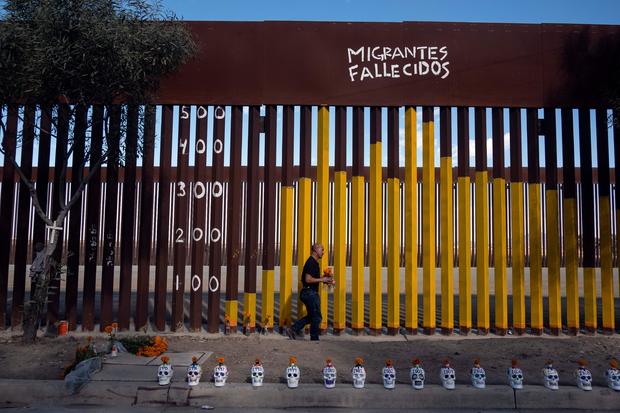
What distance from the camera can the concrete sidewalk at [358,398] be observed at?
5922 mm

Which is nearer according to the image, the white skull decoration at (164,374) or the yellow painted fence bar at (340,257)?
the white skull decoration at (164,374)

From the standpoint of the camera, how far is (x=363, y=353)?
310 inches

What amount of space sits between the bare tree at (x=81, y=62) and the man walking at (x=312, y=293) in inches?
137

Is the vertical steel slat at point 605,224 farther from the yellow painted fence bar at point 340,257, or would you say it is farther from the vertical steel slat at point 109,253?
the vertical steel slat at point 109,253

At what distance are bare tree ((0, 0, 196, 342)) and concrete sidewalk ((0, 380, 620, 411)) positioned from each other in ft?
10.3

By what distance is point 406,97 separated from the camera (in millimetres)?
9711

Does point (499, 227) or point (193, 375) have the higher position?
point (499, 227)

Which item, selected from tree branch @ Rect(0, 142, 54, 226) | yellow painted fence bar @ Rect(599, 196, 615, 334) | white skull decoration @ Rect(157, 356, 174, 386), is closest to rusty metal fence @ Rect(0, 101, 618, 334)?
yellow painted fence bar @ Rect(599, 196, 615, 334)

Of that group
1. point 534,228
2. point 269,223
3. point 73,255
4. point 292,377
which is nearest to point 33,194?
point 73,255

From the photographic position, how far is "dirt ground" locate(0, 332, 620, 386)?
267 inches

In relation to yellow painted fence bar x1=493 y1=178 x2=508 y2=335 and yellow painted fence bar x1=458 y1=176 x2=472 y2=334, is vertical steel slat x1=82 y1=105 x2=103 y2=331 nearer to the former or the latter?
yellow painted fence bar x1=458 y1=176 x2=472 y2=334

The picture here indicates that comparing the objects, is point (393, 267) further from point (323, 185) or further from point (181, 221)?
point (181, 221)

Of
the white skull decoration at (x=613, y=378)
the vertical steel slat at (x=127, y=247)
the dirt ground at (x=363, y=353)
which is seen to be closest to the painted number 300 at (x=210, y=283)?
the dirt ground at (x=363, y=353)

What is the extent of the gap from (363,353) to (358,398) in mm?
1934
